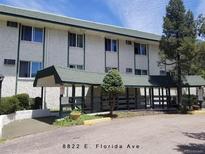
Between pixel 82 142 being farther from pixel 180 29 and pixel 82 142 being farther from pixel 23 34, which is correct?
pixel 180 29

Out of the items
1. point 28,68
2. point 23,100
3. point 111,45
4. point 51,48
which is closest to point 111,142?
point 23,100

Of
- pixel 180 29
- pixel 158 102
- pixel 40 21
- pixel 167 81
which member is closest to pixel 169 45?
pixel 180 29

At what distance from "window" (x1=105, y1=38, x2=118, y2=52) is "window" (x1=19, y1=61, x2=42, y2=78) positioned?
28.9 ft

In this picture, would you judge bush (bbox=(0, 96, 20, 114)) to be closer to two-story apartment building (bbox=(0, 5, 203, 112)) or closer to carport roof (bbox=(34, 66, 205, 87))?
carport roof (bbox=(34, 66, 205, 87))

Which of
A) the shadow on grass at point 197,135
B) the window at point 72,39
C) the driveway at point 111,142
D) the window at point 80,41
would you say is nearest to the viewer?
the driveway at point 111,142

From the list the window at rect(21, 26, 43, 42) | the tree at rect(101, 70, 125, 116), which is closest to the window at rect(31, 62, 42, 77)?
the window at rect(21, 26, 43, 42)

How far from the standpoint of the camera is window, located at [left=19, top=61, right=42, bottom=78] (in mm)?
24469

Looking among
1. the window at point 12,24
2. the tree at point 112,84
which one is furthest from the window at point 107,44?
the window at point 12,24

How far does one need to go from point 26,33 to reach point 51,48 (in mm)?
2798

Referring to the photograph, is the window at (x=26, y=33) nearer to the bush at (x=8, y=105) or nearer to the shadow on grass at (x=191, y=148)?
the bush at (x=8, y=105)

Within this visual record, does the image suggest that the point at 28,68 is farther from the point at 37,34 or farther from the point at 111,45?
the point at 111,45

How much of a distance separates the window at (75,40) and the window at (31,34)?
3.37 meters

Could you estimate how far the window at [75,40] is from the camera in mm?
27833

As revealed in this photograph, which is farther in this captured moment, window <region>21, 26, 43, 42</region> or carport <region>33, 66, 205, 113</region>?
window <region>21, 26, 43, 42</region>
